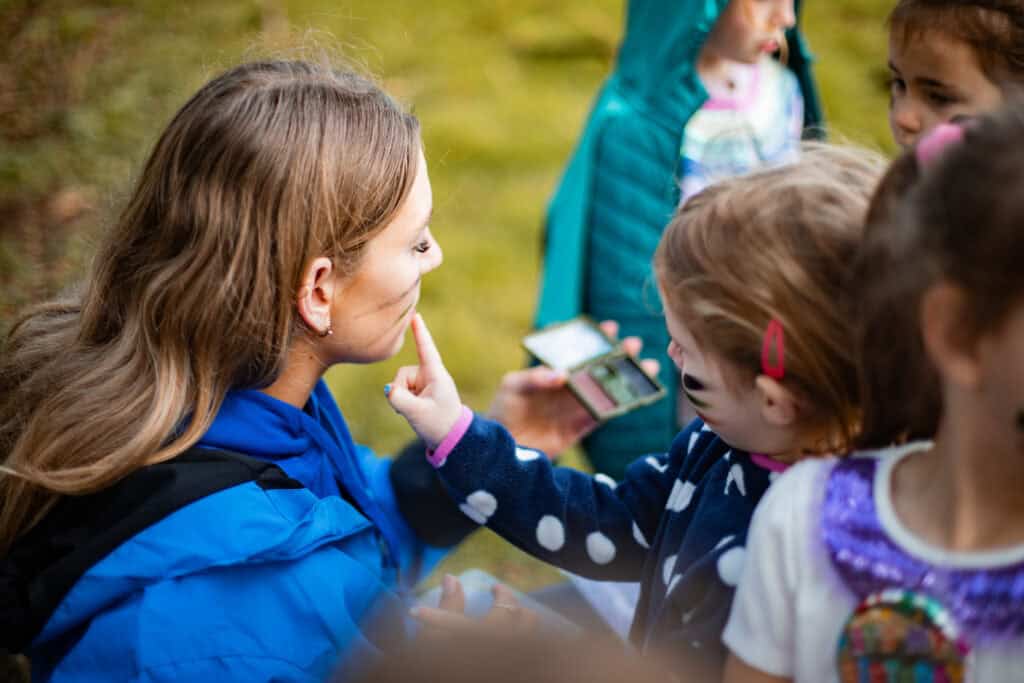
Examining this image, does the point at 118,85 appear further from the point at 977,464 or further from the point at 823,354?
the point at 977,464

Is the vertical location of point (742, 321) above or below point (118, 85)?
above

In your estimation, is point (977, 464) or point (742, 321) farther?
point (742, 321)

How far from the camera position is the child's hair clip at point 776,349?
118 centimetres

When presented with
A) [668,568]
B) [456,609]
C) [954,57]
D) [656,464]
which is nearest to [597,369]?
[656,464]

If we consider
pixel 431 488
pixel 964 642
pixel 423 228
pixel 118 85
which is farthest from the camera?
pixel 118 85

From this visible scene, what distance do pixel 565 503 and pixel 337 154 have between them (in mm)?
618

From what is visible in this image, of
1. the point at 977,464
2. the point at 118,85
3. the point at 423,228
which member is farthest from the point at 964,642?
the point at 118,85

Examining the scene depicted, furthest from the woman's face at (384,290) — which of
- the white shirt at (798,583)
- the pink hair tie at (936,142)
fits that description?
the pink hair tie at (936,142)

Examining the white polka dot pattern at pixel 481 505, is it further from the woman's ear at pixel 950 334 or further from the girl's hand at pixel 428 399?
the woman's ear at pixel 950 334

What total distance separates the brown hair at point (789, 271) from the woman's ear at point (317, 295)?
0.55 metres

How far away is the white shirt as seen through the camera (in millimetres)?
1042

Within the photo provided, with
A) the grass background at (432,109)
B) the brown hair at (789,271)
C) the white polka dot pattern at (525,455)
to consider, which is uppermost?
the brown hair at (789,271)

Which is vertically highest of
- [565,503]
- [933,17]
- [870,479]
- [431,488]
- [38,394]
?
[933,17]

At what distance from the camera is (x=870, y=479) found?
3.52ft
